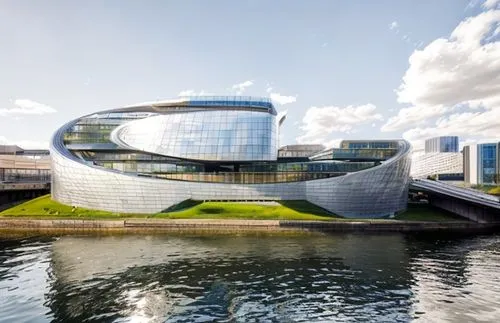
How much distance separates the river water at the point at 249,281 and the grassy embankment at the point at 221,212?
41.7 feet

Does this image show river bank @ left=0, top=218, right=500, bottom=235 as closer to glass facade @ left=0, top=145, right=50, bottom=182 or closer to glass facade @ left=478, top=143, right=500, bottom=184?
glass facade @ left=0, top=145, right=50, bottom=182

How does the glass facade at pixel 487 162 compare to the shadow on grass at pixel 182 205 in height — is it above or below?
above

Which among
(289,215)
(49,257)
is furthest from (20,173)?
(289,215)

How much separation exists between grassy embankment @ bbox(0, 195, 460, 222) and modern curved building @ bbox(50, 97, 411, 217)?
2805mm

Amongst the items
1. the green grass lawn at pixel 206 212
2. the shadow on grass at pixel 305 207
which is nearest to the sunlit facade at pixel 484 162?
the shadow on grass at pixel 305 207

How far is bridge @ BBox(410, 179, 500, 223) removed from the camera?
196 ft

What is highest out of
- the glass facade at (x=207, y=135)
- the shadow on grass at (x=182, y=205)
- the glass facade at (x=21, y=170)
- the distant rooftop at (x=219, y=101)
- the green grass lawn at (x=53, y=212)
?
the distant rooftop at (x=219, y=101)

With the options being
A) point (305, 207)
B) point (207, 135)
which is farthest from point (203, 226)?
point (207, 135)

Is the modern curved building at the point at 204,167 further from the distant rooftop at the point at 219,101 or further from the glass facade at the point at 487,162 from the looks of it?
the glass facade at the point at 487,162

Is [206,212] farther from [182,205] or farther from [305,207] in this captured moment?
[305,207]

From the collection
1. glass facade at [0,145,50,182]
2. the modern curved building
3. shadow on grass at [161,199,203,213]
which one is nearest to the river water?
shadow on grass at [161,199,203,213]

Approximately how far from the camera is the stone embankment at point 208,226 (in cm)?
5216

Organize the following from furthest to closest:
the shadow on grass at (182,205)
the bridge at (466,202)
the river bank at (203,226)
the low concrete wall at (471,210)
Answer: the shadow on grass at (182,205), the low concrete wall at (471,210), the bridge at (466,202), the river bank at (203,226)

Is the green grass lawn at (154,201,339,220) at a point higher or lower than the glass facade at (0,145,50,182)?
lower
